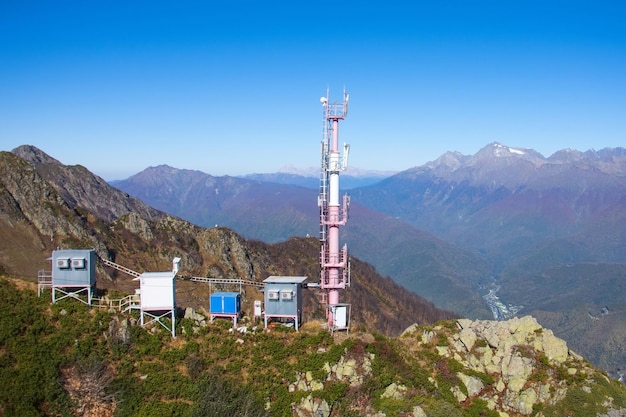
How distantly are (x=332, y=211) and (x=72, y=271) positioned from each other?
21894 millimetres

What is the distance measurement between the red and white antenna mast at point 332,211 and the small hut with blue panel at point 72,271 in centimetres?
1922

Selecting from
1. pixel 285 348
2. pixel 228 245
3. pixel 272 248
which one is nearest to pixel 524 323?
pixel 285 348

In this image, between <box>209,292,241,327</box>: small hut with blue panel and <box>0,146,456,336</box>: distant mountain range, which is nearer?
<box>209,292,241,327</box>: small hut with blue panel

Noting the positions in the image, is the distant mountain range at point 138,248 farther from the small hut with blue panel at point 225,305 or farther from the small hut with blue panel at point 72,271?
the small hut with blue panel at point 72,271

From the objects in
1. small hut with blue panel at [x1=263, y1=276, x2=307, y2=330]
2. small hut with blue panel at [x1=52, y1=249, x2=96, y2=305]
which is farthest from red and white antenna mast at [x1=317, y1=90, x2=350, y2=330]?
small hut with blue panel at [x1=52, y1=249, x2=96, y2=305]

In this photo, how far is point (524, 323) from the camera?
48.8m

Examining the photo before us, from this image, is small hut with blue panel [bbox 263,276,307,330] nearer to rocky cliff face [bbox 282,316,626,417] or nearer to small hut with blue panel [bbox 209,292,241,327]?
small hut with blue panel [bbox 209,292,241,327]

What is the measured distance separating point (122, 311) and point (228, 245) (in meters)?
69.9

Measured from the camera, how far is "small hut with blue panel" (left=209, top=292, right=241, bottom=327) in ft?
157

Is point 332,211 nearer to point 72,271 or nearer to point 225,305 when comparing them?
point 225,305

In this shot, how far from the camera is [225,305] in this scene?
158 ft

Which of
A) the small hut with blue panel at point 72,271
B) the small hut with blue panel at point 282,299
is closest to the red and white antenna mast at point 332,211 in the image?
the small hut with blue panel at point 282,299

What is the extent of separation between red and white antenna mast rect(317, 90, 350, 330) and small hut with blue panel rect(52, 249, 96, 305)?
19.2 metres

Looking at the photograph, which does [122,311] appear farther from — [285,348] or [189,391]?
[285,348]
